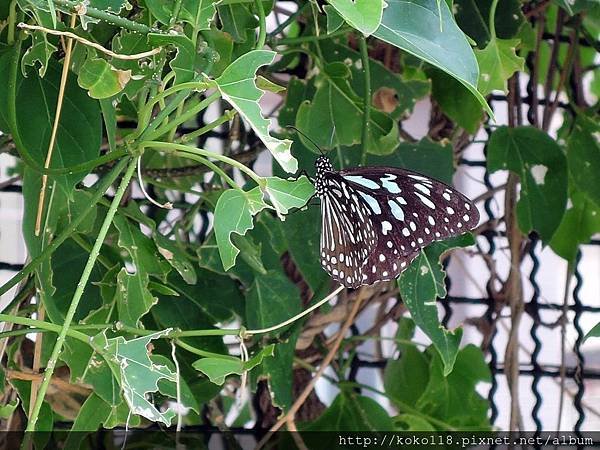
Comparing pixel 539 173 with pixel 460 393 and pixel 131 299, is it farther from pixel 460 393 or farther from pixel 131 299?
pixel 131 299

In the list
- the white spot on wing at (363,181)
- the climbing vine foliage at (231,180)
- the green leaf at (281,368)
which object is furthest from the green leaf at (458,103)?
the green leaf at (281,368)

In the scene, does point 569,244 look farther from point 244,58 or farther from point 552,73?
point 244,58

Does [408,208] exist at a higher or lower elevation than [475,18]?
lower

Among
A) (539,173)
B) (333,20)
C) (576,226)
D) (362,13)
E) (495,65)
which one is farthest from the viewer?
(576,226)

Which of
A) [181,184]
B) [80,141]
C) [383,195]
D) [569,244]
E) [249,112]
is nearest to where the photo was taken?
[249,112]

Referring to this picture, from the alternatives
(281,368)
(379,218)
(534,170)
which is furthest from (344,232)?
(534,170)

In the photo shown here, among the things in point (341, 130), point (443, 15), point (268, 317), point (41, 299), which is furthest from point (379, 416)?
point (443, 15)

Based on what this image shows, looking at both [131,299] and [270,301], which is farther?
[270,301]
